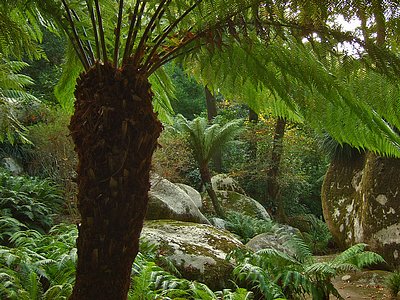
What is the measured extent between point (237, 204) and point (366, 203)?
3.08 m

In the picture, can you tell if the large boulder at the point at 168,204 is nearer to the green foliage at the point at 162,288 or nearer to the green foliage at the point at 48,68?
the green foliage at the point at 162,288

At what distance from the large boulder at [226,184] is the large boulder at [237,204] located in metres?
0.49

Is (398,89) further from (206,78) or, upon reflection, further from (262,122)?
(262,122)

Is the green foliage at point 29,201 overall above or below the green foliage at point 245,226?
above

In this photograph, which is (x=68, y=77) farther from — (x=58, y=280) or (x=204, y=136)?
(x=204, y=136)

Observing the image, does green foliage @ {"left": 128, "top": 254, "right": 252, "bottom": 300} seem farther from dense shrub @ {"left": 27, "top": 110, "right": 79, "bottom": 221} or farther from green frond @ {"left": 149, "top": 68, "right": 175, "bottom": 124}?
dense shrub @ {"left": 27, "top": 110, "right": 79, "bottom": 221}

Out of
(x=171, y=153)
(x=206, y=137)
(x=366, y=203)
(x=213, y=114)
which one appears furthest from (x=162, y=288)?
(x=213, y=114)

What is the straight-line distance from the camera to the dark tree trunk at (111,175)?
1390 mm

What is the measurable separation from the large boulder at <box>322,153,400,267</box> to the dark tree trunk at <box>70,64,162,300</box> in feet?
17.7

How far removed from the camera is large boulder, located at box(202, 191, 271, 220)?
8.90 metres

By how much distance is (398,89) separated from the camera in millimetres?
1772

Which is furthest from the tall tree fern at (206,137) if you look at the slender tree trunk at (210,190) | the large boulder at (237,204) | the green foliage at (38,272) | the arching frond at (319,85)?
the arching frond at (319,85)

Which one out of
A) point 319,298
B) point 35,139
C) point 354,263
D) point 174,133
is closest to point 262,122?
point 174,133

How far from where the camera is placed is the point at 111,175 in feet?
4.55
